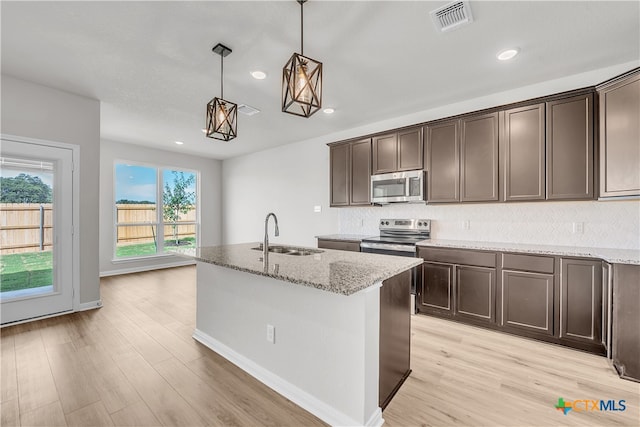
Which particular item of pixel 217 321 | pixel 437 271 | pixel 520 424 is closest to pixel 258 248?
pixel 217 321

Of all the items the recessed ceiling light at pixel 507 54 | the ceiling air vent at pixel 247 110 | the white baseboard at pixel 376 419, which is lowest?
the white baseboard at pixel 376 419

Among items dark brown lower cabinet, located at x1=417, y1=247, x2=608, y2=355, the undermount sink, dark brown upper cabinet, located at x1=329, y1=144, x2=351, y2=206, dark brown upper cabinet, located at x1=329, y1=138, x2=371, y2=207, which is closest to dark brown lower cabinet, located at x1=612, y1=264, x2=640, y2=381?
dark brown lower cabinet, located at x1=417, y1=247, x2=608, y2=355

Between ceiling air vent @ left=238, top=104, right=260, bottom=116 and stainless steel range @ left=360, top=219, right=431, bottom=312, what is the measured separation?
7.75ft

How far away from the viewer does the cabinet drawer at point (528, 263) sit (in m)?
2.66

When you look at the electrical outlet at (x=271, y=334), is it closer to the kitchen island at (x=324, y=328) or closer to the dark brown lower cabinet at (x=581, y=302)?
the kitchen island at (x=324, y=328)

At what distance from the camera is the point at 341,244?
411cm

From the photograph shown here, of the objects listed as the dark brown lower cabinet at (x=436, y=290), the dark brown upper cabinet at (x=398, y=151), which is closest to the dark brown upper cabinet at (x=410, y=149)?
the dark brown upper cabinet at (x=398, y=151)

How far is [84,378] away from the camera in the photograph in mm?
2125

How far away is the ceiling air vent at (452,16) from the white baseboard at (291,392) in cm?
271

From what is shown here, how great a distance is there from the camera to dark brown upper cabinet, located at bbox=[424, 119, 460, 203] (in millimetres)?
3369

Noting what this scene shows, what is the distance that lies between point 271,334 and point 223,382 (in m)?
0.51

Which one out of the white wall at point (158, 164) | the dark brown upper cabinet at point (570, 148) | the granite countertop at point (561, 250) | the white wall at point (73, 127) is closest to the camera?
the granite countertop at point (561, 250)

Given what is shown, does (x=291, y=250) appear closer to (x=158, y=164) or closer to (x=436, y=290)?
(x=436, y=290)

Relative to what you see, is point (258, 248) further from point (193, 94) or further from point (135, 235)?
point (135, 235)
